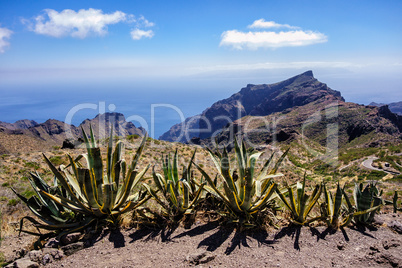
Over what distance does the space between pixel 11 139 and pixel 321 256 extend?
39321 millimetres

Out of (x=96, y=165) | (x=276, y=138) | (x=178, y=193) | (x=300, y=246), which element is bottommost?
(x=276, y=138)

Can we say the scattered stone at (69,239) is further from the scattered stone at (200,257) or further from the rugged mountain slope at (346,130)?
the rugged mountain slope at (346,130)

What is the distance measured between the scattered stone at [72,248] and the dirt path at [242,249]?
0.07m

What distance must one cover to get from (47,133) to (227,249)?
108967 millimetres

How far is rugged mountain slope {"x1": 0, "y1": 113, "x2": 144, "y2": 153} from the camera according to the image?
99.9ft

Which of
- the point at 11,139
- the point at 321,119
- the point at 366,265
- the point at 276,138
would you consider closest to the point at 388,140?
the point at 276,138

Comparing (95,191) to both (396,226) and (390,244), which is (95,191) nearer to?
(390,244)

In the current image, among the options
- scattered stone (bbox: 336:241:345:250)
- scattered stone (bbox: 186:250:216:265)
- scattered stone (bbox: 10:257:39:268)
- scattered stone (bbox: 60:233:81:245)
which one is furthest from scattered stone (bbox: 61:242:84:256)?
scattered stone (bbox: 336:241:345:250)

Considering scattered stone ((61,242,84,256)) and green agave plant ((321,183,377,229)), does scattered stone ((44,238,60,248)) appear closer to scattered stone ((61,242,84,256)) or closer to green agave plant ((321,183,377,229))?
scattered stone ((61,242,84,256))

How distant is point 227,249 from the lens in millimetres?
3441

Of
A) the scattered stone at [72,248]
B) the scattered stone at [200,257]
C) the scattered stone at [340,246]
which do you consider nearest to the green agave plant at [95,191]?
the scattered stone at [72,248]

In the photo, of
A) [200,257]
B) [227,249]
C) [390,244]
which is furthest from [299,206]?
[200,257]

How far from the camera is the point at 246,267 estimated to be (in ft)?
9.95

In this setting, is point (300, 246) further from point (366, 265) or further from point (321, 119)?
point (321, 119)
